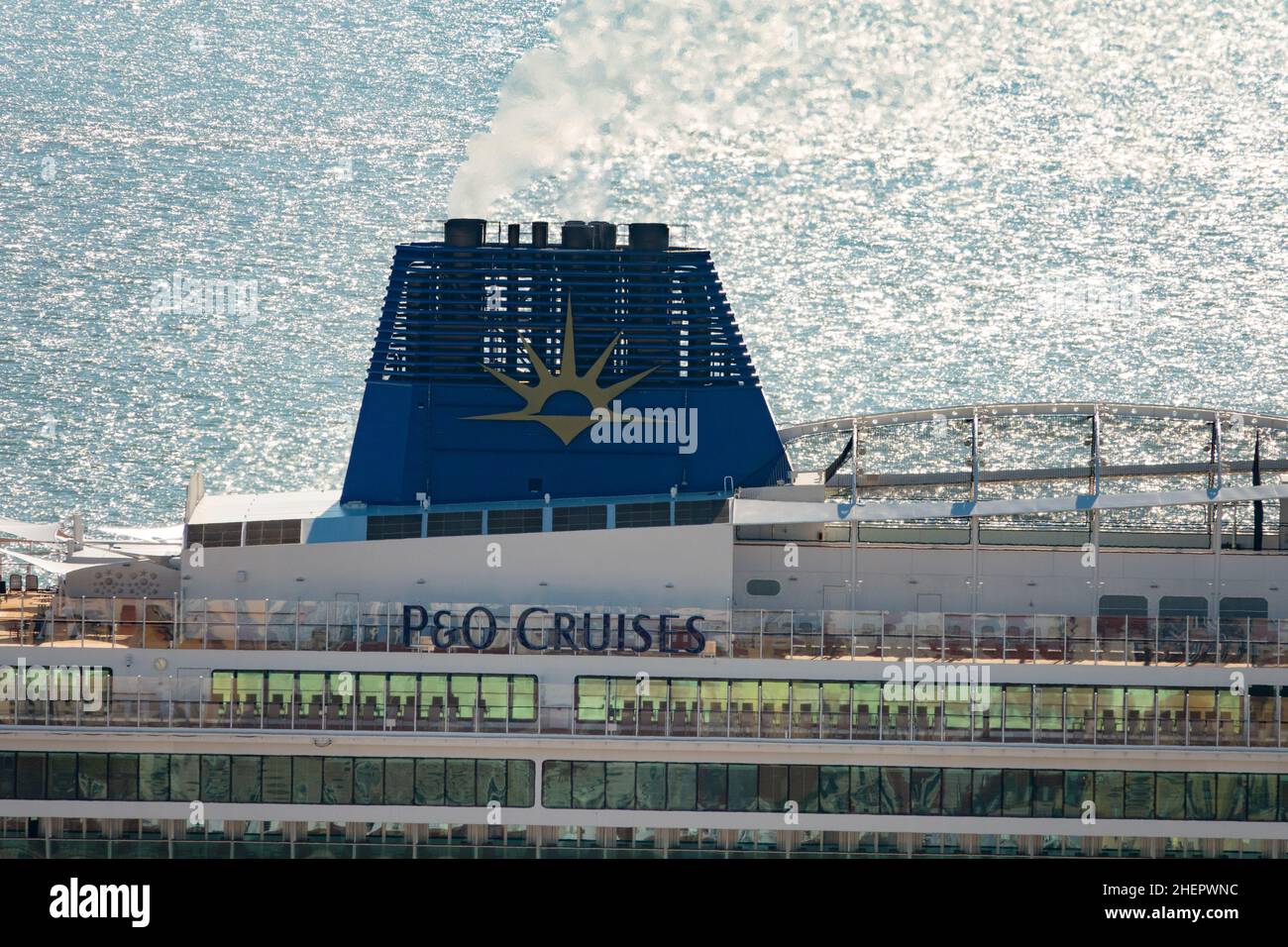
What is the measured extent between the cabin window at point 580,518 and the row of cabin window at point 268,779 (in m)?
3.29

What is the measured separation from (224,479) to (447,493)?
28815 millimetres

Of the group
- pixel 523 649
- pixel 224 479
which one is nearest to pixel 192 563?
pixel 523 649

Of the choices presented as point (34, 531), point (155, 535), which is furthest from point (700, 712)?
point (34, 531)

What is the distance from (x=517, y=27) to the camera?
278ft

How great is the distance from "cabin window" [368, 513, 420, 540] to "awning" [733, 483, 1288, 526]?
163 inches

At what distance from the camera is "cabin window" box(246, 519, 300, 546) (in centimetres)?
3325

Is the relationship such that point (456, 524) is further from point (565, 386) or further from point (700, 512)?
point (700, 512)

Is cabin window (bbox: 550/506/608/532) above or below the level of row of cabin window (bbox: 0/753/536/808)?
above

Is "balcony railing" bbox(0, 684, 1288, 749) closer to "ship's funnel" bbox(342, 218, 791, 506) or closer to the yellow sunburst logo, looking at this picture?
"ship's funnel" bbox(342, 218, 791, 506)

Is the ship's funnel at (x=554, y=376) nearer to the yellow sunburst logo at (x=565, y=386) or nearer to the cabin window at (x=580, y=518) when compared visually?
the yellow sunburst logo at (x=565, y=386)

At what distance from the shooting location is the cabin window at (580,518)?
109 ft

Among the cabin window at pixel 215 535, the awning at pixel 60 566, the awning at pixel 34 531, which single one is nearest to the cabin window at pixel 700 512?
the cabin window at pixel 215 535

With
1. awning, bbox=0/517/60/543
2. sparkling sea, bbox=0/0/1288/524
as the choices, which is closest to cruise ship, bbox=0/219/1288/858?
awning, bbox=0/517/60/543

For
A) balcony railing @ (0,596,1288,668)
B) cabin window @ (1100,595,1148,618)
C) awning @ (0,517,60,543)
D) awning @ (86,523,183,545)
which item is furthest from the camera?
awning @ (86,523,183,545)
